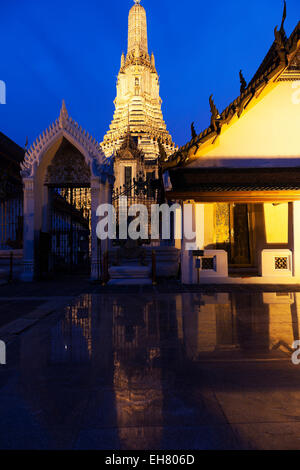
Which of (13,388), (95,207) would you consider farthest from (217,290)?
(13,388)

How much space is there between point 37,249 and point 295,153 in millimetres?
11381

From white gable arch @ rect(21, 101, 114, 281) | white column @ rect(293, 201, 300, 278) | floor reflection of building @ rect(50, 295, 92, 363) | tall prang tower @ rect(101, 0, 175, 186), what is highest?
tall prang tower @ rect(101, 0, 175, 186)

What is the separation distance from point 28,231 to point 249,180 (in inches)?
361

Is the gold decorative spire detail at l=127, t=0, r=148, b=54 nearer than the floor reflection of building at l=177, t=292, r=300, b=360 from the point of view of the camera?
No

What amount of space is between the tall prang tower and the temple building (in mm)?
21581

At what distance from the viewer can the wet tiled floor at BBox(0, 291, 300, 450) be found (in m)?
1.86

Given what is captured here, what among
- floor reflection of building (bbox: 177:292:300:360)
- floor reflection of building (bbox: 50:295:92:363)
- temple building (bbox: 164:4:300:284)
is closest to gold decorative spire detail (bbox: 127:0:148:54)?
temple building (bbox: 164:4:300:284)

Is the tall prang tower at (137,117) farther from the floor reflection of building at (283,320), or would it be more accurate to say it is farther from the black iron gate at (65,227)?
the floor reflection of building at (283,320)

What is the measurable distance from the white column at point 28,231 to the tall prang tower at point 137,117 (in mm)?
21330

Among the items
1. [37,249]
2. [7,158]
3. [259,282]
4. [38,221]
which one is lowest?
[259,282]

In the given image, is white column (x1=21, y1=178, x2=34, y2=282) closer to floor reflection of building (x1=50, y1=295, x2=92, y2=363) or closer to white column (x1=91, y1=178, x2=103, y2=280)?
white column (x1=91, y1=178, x2=103, y2=280)

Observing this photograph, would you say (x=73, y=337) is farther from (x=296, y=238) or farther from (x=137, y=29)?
(x=137, y=29)

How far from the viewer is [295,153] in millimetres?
11945
